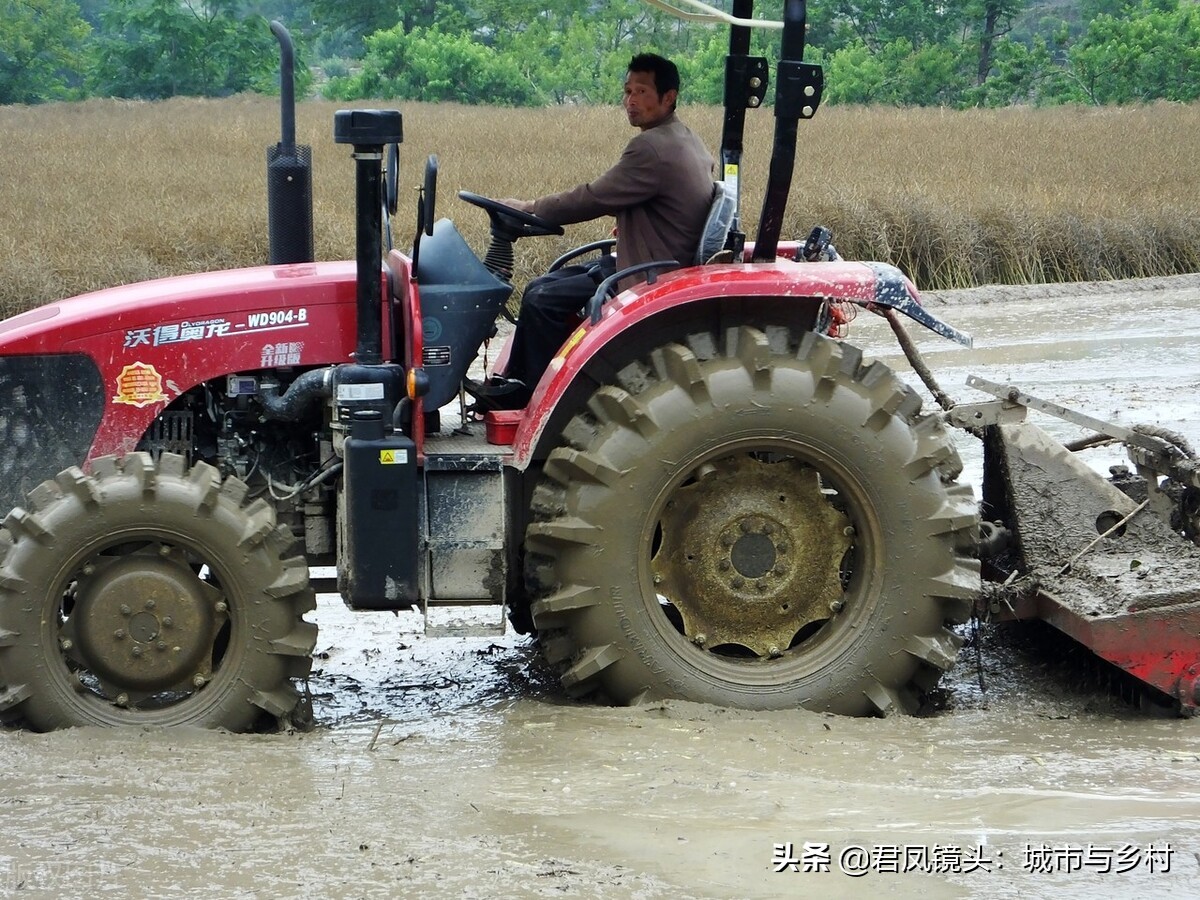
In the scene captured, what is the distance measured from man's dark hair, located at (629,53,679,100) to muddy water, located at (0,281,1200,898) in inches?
76.7

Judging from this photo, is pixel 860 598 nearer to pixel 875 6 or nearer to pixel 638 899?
pixel 638 899

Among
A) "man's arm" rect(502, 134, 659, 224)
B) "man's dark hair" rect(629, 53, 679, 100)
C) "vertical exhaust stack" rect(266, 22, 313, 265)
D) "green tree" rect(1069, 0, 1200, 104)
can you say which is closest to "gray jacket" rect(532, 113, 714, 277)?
"man's arm" rect(502, 134, 659, 224)

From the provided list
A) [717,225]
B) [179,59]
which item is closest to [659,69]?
[717,225]

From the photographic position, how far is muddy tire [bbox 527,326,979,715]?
4383 millimetres

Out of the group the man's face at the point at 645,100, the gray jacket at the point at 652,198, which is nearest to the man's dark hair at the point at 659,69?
the man's face at the point at 645,100

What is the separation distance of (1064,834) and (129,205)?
13306 mm

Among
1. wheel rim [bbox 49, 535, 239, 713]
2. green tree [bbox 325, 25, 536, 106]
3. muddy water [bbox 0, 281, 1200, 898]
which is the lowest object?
muddy water [bbox 0, 281, 1200, 898]

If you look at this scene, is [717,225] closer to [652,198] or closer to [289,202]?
[652,198]

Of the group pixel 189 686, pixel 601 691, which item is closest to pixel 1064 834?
pixel 601 691

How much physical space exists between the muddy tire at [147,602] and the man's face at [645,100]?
1.70 meters

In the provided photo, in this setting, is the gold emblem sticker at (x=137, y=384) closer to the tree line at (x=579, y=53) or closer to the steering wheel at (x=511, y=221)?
the steering wheel at (x=511, y=221)

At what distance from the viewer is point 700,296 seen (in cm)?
439

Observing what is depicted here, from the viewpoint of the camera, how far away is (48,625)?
13.9 feet

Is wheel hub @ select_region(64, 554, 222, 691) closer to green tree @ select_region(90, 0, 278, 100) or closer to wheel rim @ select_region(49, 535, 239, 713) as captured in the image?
wheel rim @ select_region(49, 535, 239, 713)
